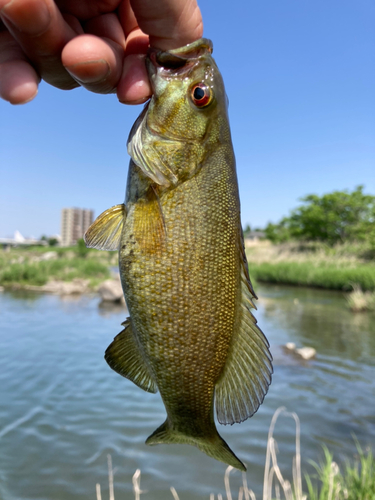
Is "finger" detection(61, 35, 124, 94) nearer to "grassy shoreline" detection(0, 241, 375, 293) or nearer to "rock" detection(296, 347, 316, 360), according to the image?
"rock" detection(296, 347, 316, 360)

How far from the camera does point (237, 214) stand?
175cm

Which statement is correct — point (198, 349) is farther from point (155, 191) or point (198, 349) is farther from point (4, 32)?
point (4, 32)

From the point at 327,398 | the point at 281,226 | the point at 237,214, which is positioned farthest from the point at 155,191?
the point at 281,226

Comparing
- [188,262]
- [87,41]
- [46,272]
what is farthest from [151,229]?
[46,272]

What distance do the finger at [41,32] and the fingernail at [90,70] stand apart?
20cm

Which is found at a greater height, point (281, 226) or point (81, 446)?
point (281, 226)

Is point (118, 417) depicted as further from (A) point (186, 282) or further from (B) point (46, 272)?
(B) point (46, 272)

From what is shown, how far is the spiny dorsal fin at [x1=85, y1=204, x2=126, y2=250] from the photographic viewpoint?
182 cm

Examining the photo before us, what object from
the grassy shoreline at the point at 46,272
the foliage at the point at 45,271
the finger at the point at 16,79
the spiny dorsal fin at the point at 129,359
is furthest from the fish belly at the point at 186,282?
the foliage at the point at 45,271

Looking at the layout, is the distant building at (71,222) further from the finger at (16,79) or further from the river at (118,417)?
the finger at (16,79)

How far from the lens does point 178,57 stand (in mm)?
1765

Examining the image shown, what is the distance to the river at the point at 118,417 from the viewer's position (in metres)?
9.27

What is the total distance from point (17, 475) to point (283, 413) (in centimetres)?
769

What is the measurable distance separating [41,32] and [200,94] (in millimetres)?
746
